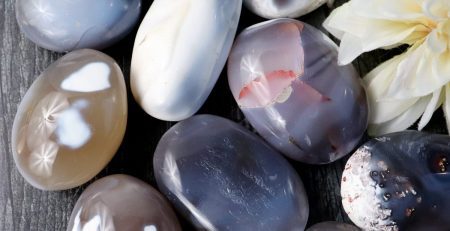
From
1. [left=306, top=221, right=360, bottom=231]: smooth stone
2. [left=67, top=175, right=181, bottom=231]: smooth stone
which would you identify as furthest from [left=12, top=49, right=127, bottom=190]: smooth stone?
[left=306, top=221, right=360, bottom=231]: smooth stone

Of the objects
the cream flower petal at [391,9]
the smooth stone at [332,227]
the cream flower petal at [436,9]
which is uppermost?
the cream flower petal at [436,9]

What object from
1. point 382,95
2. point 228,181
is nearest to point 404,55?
point 382,95

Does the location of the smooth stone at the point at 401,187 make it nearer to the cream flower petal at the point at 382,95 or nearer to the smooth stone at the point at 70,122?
the cream flower petal at the point at 382,95

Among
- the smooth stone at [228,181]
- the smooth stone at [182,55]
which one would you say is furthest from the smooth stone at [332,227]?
the smooth stone at [182,55]

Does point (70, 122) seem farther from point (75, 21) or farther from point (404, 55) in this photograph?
point (404, 55)

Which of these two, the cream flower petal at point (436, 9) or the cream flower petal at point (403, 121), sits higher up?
the cream flower petal at point (436, 9)

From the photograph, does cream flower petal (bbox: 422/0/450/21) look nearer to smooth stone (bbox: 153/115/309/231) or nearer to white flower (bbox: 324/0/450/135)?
white flower (bbox: 324/0/450/135)
